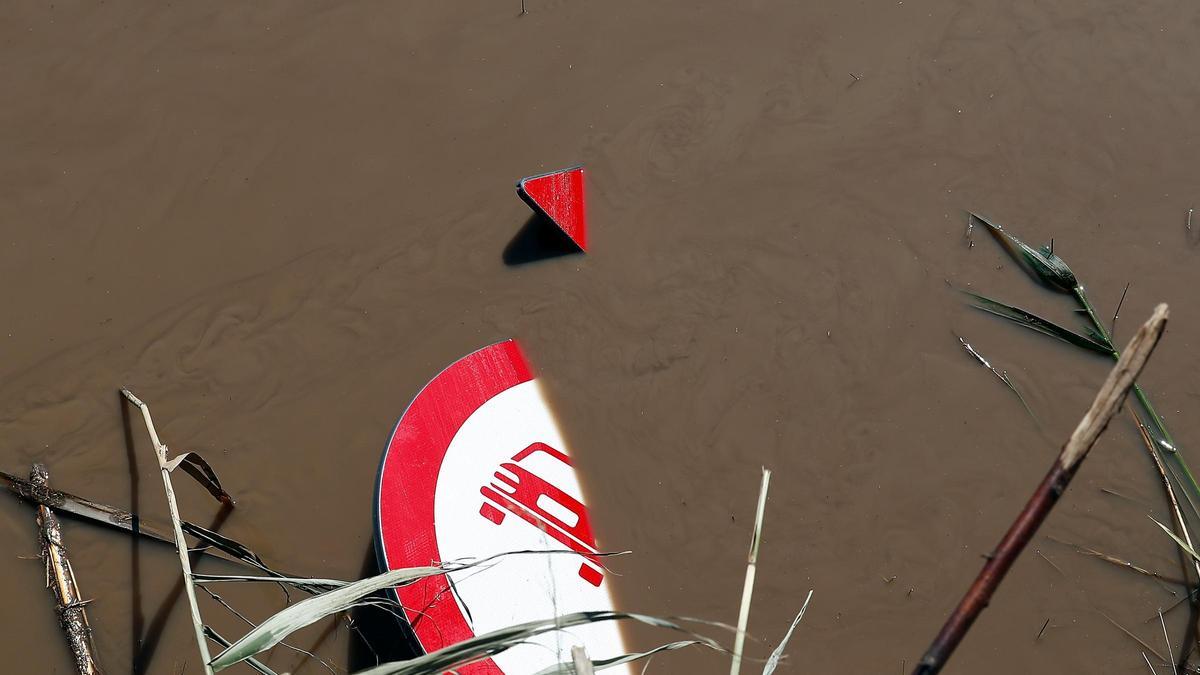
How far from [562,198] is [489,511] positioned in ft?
5.52

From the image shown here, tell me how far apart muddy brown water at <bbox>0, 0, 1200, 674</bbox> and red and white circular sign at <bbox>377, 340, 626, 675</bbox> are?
0.21 m

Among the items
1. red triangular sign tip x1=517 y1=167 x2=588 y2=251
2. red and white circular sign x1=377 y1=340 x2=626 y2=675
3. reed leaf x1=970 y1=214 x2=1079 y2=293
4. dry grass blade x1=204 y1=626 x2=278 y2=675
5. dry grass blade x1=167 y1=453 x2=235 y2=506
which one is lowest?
reed leaf x1=970 y1=214 x2=1079 y2=293

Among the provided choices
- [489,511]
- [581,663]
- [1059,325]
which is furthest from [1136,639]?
[581,663]

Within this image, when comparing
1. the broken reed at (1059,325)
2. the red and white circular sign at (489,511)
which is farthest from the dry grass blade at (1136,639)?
the red and white circular sign at (489,511)

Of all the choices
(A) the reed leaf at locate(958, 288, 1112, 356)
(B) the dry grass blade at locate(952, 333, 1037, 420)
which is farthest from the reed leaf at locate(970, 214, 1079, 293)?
(B) the dry grass blade at locate(952, 333, 1037, 420)

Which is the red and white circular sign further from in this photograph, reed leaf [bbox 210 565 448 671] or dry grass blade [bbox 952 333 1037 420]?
dry grass blade [bbox 952 333 1037 420]

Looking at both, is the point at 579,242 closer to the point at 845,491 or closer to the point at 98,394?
the point at 845,491

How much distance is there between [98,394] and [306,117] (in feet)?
5.80

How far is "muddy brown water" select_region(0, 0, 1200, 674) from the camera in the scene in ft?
13.6

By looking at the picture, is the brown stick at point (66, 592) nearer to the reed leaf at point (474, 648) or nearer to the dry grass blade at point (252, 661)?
the dry grass blade at point (252, 661)

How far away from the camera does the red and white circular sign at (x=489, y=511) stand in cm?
356

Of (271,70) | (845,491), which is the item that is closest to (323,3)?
(271,70)

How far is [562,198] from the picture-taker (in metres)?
4.61

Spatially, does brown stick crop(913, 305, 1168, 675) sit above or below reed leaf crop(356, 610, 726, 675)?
below
